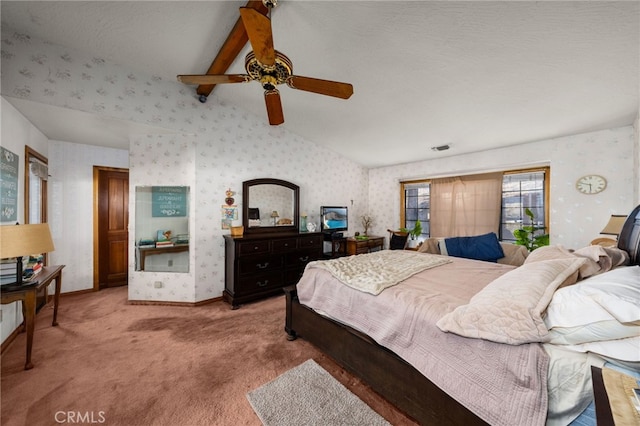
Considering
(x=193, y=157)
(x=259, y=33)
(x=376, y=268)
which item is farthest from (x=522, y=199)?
(x=193, y=157)

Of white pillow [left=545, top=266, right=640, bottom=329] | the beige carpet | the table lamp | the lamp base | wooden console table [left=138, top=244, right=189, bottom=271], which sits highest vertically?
the table lamp

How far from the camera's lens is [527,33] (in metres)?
1.67

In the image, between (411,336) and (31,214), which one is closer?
(411,336)

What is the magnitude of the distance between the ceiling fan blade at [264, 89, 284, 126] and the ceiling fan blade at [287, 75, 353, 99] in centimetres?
14

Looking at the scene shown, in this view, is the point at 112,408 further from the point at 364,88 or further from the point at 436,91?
the point at 436,91

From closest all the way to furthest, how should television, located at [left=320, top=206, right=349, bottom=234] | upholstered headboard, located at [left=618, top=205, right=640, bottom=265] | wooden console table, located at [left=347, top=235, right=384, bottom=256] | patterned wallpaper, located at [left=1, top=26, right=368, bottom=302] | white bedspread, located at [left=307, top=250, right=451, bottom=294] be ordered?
upholstered headboard, located at [left=618, top=205, right=640, bottom=265]
white bedspread, located at [left=307, top=250, right=451, bottom=294]
patterned wallpaper, located at [left=1, top=26, right=368, bottom=302]
television, located at [left=320, top=206, right=349, bottom=234]
wooden console table, located at [left=347, top=235, right=384, bottom=256]

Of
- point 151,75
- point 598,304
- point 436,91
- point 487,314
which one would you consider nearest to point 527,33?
point 436,91

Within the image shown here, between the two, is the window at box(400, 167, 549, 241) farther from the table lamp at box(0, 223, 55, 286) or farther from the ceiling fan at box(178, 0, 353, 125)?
the table lamp at box(0, 223, 55, 286)

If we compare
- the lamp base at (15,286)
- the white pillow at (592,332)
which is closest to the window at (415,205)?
the white pillow at (592,332)

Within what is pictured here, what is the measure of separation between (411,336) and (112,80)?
374 centimetres

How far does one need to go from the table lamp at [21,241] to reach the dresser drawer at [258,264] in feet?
5.64

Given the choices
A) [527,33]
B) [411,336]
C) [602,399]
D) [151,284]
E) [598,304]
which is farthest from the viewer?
[151,284]

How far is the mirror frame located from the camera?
3.50 m

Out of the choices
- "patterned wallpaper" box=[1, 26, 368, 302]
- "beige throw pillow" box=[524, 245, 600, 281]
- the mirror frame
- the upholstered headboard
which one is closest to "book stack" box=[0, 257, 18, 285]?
"patterned wallpaper" box=[1, 26, 368, 302]
